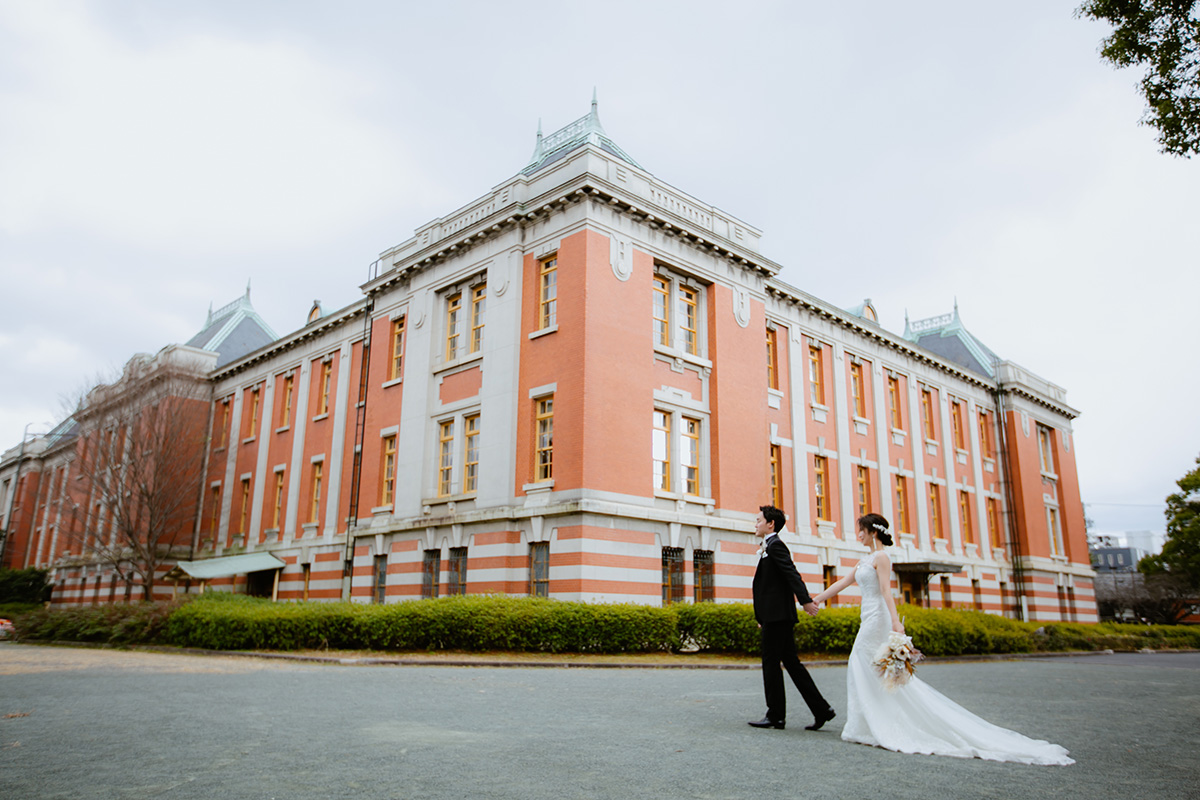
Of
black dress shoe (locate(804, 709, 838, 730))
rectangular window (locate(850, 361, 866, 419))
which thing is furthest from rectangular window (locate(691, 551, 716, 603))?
black dress shoe (locate(804, 709, 838, 730))

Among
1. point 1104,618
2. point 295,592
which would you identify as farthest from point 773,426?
point 1104,618

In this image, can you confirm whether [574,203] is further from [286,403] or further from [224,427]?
[224,427]

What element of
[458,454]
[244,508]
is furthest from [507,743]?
[244,508]

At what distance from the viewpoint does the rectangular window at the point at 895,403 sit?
108 ft

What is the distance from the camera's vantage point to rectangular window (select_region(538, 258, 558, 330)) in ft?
70.4

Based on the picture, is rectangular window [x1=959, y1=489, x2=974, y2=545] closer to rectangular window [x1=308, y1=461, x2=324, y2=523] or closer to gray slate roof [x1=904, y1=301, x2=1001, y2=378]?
gray slate roof [x1=904, y1=301, x2=1001, y2=378]

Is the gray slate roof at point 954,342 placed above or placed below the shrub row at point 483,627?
above

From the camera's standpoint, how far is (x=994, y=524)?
37.2 meters

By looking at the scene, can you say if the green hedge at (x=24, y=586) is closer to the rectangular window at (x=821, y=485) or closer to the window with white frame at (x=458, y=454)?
the window with white frame at (x=458, y=454)

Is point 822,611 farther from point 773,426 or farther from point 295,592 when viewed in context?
point 295,592

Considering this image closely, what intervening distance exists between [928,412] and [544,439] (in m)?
21.7

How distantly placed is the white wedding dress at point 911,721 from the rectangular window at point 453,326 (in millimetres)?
18922

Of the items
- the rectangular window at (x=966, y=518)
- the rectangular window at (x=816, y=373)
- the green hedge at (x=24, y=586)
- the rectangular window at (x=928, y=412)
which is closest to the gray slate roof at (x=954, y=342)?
the rectangular window at (x=928, y=412)

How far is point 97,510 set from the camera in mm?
32469
